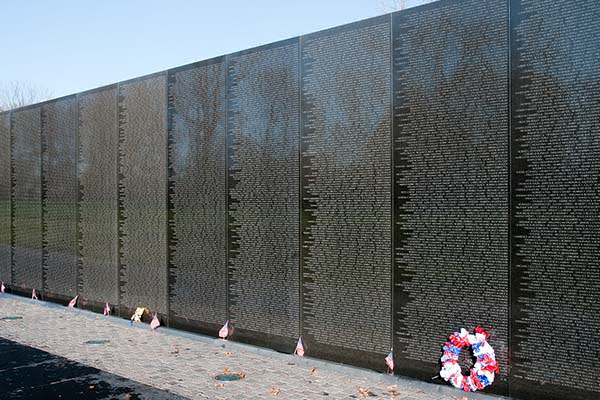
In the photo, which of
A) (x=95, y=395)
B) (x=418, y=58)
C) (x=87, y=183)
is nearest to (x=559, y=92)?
(x=418, y=58)

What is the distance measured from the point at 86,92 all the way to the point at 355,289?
783 centimetres

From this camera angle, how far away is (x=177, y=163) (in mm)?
10734

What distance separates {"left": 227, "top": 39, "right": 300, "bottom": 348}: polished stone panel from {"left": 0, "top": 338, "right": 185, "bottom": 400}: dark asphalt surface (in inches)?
91.5

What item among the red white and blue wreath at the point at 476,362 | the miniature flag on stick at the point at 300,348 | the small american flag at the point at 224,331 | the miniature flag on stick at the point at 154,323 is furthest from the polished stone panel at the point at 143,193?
the red white and blue wreath at the point at 476,362

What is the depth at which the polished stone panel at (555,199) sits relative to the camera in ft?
20.1

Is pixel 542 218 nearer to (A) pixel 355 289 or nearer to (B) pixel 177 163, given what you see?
(A) pixel 355 289

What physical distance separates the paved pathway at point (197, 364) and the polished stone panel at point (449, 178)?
0.58 meters

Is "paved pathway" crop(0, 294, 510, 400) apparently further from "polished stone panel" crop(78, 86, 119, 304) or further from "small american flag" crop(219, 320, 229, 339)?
"polished stone panel" crop(78, 86, 119, 304)

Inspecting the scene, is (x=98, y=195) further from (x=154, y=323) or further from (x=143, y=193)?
(x=154, y=323)

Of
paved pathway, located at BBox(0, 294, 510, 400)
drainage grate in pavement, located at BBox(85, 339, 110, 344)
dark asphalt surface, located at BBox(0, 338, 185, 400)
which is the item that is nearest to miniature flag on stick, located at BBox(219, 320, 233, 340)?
paved pathway, located at BBox(0, 294, 510, 400)

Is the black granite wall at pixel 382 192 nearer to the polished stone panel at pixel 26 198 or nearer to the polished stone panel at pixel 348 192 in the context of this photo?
the polished stone panel at pixel 348 192

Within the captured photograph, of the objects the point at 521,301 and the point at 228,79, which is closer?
the point at 521,301

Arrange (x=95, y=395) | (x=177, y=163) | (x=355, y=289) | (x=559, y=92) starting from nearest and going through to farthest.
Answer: (x=559, y=92) < (x=95, y=395) < (x=355, y=289) < (x=177, y=163)

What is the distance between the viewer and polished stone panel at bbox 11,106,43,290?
14.2m
